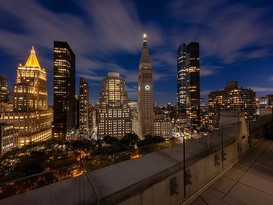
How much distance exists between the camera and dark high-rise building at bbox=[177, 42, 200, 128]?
420 feet

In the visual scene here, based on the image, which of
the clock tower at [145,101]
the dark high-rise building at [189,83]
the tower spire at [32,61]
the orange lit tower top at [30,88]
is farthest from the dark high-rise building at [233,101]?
the tower spire at [32,61]

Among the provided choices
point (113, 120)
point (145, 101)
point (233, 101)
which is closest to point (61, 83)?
point (113, 120)

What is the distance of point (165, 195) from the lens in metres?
2.79

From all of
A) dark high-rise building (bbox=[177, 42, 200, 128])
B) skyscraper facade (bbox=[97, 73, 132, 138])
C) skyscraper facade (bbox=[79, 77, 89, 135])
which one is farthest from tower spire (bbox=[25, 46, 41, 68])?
dark high-rise building (bbox=[177, 42, 200, 128])

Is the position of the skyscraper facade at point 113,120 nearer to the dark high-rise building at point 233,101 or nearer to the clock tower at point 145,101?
the clock tower at point 145,101

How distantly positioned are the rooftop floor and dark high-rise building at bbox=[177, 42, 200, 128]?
12344cm

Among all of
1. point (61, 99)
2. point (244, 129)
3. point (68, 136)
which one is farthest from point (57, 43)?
point (244, 129)

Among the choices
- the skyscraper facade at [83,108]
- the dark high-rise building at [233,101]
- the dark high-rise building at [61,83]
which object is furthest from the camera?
the skyscraper facade at [83,108]

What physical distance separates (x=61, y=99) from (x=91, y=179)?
105 meters

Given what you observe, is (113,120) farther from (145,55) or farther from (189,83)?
(189,83)

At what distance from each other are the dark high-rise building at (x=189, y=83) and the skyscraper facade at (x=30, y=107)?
97803mm

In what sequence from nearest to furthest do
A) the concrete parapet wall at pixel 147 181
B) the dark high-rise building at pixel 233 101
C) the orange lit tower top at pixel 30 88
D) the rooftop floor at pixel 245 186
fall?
the concrete parapet wall at pixel 147 181, the rooftop floor at pixel 245 186, the orange lit tower top at pixel 30 88, the dark high-rise building at pixel 233 101

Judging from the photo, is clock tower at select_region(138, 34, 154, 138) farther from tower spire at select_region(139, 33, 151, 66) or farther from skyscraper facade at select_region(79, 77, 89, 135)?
skyscraper facade at select_region(79, 77, 89, 135)

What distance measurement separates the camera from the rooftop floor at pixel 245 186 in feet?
11.2
